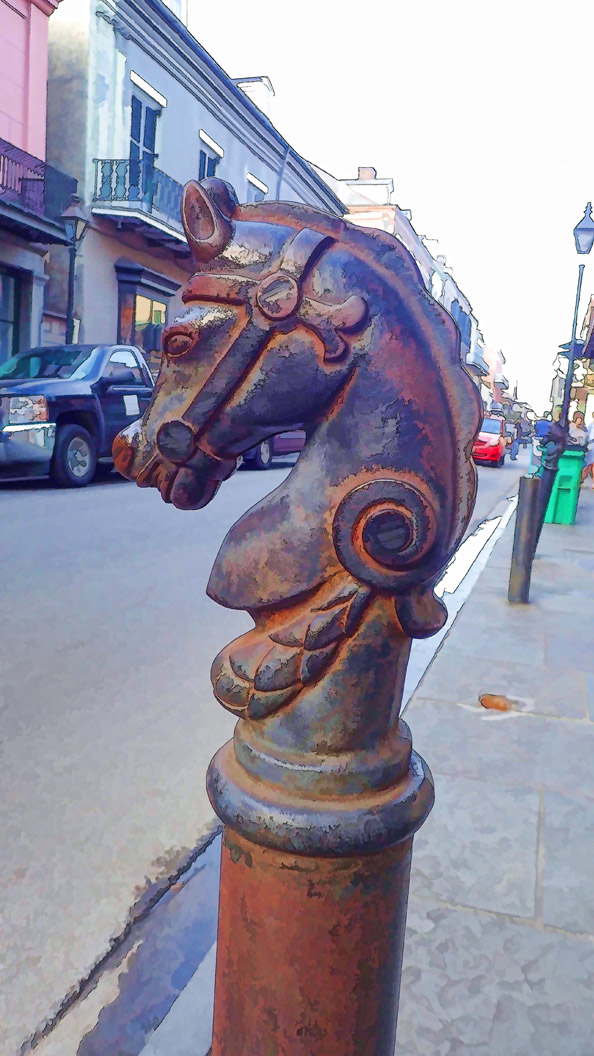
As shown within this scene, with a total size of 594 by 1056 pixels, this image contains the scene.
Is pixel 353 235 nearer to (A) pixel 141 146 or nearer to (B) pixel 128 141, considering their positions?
(B) pixel 128 141

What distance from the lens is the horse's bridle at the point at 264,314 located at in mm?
880

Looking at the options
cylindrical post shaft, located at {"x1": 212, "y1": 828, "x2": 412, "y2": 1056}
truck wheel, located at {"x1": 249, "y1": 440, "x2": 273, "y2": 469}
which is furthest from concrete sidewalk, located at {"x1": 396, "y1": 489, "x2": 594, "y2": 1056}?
truck wheel, located at {"x1": 249, "y1": 440, "x2": 273, "y2": 469}

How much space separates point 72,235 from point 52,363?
5.75 metres

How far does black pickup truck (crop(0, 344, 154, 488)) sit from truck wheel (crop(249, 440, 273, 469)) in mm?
2724

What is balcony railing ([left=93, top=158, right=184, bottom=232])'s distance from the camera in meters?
15.3

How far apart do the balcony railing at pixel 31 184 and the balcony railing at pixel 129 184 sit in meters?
0.91

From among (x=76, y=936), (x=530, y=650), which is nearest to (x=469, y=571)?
(x=530, y=650)

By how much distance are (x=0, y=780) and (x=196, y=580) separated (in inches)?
103

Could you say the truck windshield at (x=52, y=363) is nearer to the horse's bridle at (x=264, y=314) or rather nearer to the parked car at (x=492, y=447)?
the horse's bridle at (x=264, y=314)

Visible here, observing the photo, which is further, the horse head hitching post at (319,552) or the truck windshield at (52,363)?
the truck windshield at (52,363)

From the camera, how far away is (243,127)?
68.5 feet

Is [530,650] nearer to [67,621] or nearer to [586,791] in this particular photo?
[586,791]

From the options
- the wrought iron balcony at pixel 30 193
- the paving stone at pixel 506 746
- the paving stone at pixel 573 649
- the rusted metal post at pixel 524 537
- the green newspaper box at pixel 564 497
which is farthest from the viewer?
the wrought iron balcony at pixel 30 193

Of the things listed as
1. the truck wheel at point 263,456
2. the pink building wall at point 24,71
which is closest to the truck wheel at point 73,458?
the truck wheel at point 263,456
